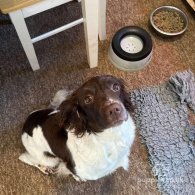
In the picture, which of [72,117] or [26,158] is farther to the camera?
[26,158]

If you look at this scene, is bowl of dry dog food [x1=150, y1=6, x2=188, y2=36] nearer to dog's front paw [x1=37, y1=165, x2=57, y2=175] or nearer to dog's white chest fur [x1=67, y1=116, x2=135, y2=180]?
dog's white chest fur [x1=67, y1=116, x2=135, y2=180]

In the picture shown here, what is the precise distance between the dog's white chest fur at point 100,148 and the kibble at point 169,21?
Result: 0.86 m

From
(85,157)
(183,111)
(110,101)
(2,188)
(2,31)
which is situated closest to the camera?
(110,101)

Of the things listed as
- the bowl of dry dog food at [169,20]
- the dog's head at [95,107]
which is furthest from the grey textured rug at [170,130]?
the dog's head at [95,107]

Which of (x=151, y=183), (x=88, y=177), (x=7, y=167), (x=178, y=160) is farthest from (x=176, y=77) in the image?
(x=7, y=167)

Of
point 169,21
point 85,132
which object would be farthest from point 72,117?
point 169,21

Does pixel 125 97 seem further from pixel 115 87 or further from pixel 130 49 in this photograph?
pixel 130 49

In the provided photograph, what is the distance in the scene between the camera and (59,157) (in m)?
1.46

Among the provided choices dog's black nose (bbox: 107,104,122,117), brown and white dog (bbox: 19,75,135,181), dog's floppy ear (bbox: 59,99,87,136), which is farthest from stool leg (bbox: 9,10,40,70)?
dog's black nose (bbox: 107,104,122,117)

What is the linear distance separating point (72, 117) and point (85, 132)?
0.08 metres

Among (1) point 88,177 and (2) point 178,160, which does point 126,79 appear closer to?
(2) point 178,160

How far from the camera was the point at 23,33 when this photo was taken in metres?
1.58

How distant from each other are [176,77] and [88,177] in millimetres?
772

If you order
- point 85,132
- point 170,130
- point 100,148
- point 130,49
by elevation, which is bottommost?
point 170,130
